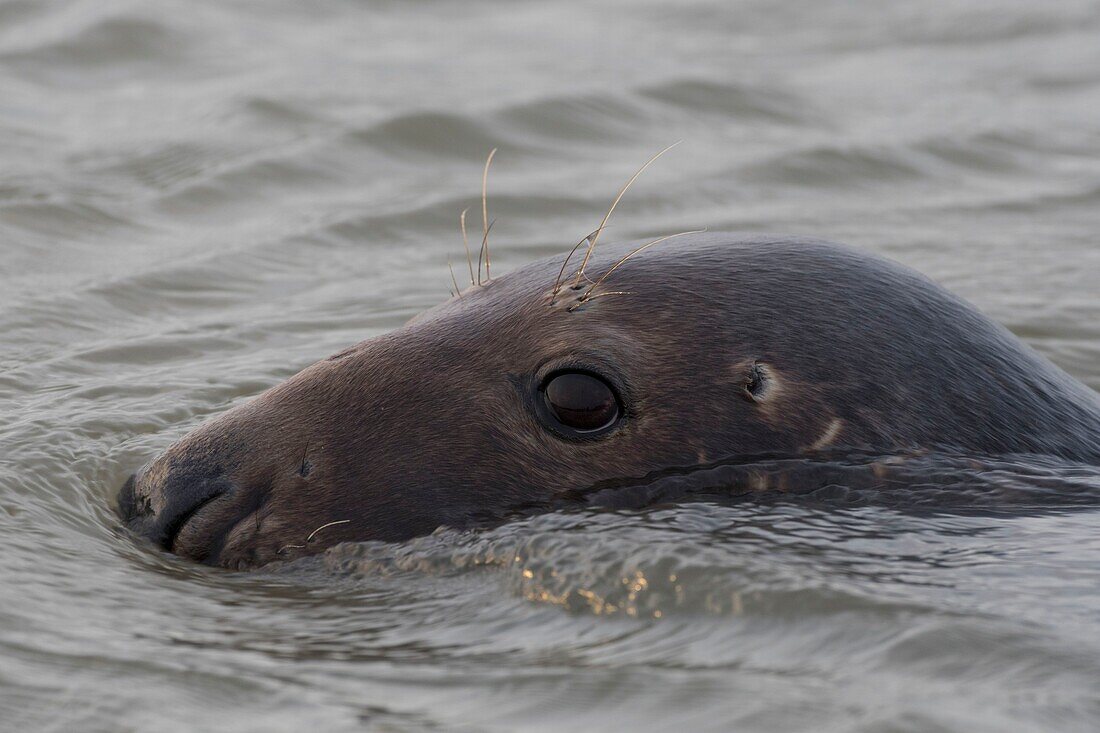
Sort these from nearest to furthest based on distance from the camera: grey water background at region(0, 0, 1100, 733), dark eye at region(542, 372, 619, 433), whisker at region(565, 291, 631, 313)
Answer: grey water background at region(0, 0, 1100, 733)
dark eye at region(542, 372, 619, 433)
whisker at region(565, 291, 631, 313)

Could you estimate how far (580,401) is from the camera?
4.63m

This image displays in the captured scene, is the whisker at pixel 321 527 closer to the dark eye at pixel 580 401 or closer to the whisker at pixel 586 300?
the dark eye at pixel 580 401

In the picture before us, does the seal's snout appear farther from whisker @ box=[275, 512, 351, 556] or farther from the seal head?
whisker @ box=[275, 512, 351, 556]

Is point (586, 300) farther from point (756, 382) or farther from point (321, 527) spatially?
point (321, 527)

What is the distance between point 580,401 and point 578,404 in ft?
0.03

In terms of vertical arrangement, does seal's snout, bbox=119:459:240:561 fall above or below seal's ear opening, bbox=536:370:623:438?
below

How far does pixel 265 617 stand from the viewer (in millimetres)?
4371

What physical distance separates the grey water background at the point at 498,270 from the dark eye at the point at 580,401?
33 cm

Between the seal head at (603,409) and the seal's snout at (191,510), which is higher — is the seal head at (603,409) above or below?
above

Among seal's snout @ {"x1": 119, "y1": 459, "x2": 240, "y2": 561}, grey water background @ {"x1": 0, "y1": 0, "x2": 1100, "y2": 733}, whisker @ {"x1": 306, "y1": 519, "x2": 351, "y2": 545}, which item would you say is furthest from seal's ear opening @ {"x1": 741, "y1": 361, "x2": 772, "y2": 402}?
seal's snout @ {"x1": 119, "y1": 459, "x2": 240, "y2": 561}

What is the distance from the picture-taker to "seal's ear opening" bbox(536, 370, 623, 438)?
4.63m

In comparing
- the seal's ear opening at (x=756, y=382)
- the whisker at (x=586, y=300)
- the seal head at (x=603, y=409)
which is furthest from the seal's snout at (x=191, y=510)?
the seal's ear opening at (x=756, y=382)

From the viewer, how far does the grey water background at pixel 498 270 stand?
12.7 ft

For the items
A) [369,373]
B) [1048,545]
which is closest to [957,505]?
[1048,545]
